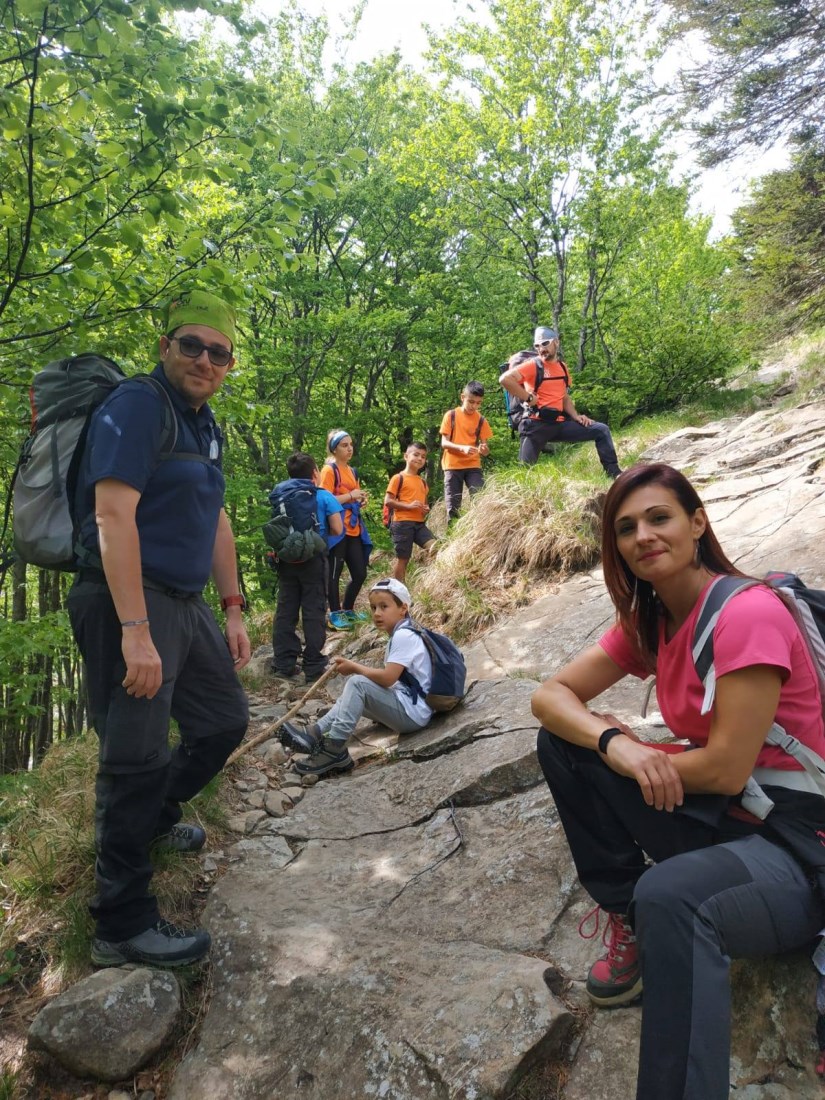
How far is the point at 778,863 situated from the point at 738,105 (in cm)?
1455

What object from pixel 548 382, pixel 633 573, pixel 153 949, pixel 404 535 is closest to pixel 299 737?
pixel 153 949

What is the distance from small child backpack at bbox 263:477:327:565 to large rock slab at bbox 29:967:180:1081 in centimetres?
420

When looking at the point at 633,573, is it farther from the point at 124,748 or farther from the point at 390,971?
the point at 124,748

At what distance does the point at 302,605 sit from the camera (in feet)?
22.1

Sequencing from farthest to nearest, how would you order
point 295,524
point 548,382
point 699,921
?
point 548,382 < point 295,524 < point 699,921

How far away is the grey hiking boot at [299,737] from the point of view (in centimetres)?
494

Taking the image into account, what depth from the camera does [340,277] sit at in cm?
1831

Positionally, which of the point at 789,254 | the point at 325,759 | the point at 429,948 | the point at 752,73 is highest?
the point at 752,73

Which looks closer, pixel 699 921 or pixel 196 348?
pixel 699 921

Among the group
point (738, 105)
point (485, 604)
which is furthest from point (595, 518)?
point (738, 105)

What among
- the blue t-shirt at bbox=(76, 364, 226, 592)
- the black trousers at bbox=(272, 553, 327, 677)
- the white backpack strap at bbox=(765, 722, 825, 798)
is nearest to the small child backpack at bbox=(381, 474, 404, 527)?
the black trousers at bbox=(272, 553, 327, 677)

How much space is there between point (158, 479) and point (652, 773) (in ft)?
6.54

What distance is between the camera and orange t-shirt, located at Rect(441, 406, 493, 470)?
8.96 meters

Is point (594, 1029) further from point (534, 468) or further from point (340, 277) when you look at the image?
point (340, 277)
